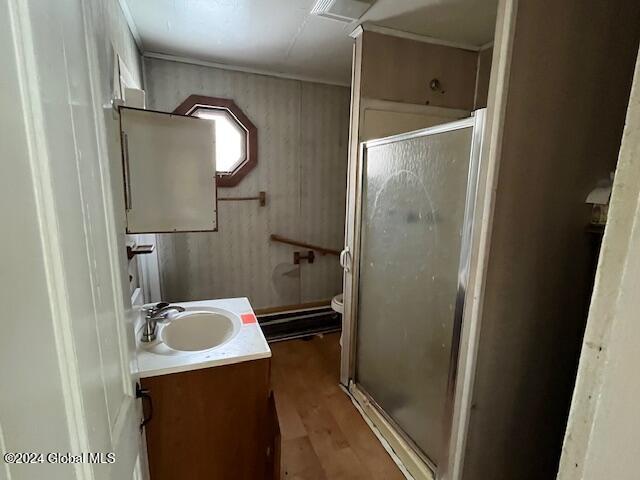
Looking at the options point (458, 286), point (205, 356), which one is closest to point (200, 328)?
point (205, 356)

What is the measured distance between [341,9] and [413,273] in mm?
1381

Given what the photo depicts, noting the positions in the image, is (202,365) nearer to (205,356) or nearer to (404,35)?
(205,356)

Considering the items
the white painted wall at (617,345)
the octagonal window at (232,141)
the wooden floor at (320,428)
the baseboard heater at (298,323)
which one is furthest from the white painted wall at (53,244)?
the baseboard heater at (298,323)

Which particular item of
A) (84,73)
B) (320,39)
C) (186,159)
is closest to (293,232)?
(320,39)

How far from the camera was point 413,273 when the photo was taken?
1.41 m

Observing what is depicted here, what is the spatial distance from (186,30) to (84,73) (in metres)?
1.69

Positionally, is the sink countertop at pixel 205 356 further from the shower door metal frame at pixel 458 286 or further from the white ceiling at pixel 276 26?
the white ceiling at pixel 276 26

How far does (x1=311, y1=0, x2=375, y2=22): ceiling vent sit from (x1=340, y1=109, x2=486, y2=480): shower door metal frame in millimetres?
646

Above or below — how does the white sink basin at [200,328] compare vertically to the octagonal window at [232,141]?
below

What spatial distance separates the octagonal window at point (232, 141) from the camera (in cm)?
242

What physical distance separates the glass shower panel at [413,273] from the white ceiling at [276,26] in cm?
73

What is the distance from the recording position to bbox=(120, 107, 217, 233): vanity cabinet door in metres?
1.00

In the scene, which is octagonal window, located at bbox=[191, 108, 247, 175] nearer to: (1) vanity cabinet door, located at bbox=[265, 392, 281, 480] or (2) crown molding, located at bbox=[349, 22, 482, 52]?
(2) crown molding, located at bbox=[349, 22, 482, 52]

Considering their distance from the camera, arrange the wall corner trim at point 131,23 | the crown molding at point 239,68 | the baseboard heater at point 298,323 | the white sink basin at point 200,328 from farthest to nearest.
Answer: the baseboard heater at point 298,323 → the crown molding at point 239,68 → the wall corner trim at point 131,23 → the white sink basin at point 200,328
